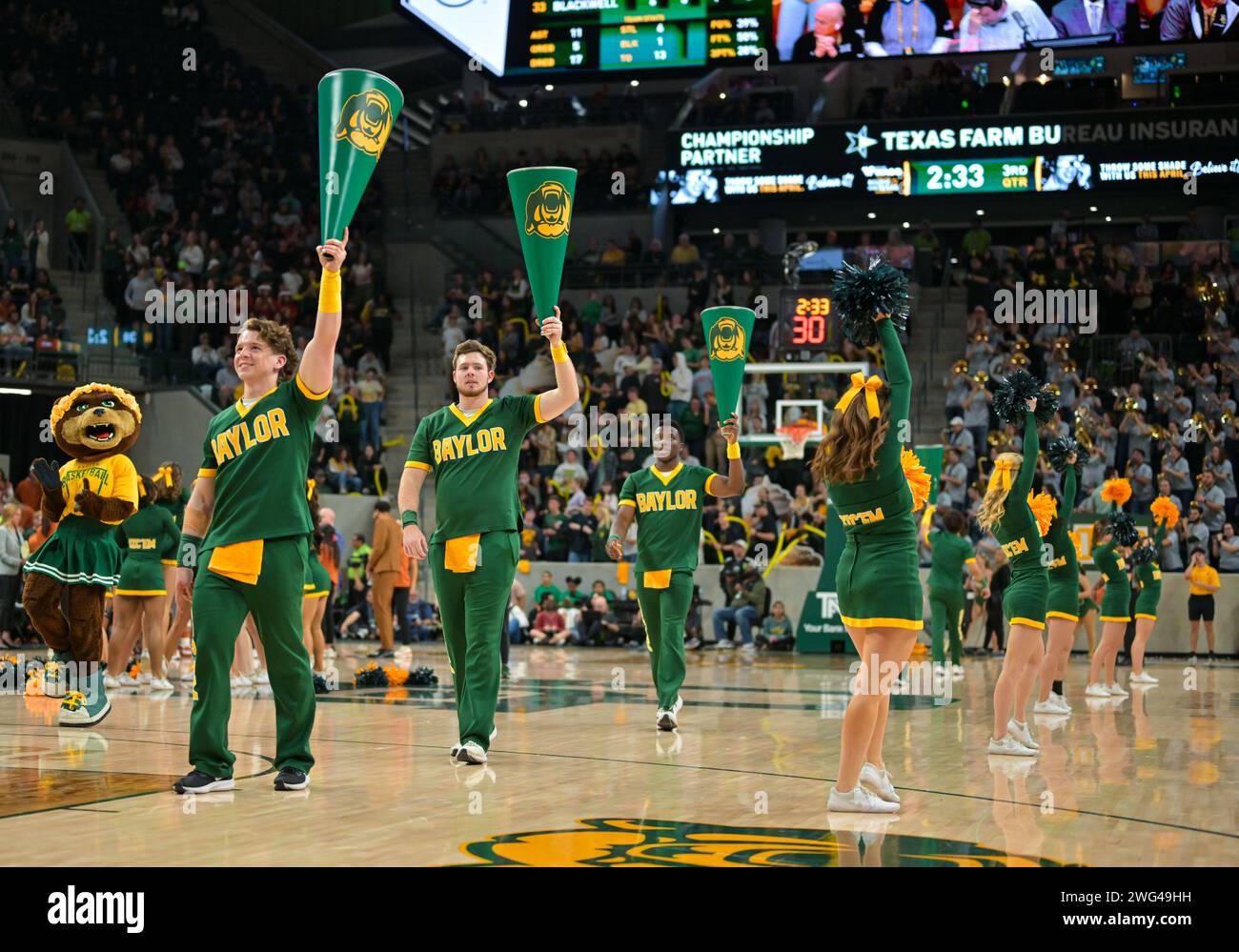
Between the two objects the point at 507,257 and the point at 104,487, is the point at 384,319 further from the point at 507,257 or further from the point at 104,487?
the point at 104,487

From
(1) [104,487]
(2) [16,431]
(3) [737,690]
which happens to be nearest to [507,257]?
(2) [16,431]

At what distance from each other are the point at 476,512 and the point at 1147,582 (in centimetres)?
970

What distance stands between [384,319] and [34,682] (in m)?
15.7

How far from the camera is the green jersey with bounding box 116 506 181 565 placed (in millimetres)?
11695

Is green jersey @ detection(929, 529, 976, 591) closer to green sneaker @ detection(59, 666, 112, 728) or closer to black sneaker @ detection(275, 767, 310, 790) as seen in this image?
green sneaker @ detection(59, 666, 112, 728)

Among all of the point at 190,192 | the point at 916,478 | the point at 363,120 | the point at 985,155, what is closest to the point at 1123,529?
the point at 916,478

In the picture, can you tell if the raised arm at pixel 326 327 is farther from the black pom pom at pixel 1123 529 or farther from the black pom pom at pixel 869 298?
the black pom pom at pixel 1123 529

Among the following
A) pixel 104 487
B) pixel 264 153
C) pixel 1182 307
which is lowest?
pixel 104 487

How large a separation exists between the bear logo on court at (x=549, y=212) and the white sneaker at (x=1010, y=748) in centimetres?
391

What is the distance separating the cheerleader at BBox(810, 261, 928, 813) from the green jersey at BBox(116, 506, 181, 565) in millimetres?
7016

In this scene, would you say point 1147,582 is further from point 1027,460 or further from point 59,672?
point 59,672

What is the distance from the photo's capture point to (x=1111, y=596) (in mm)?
13641

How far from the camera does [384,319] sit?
2698 centimetres

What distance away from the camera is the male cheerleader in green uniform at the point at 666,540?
10055mm
